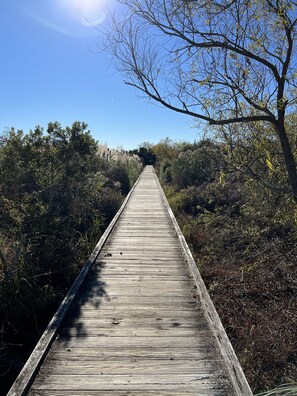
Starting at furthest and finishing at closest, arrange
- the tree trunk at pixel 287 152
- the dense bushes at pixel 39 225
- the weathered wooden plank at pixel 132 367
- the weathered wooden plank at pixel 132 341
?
the dense bushes at pixel 39 225 < the tree trunk at pixel 287 152 < the weathered wooden plank at pixel 132 341 < the weathered wooden plank at pixel 132 367

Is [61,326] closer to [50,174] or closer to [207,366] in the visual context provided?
[207,366]

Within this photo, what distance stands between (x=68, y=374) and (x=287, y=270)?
409 centimetres

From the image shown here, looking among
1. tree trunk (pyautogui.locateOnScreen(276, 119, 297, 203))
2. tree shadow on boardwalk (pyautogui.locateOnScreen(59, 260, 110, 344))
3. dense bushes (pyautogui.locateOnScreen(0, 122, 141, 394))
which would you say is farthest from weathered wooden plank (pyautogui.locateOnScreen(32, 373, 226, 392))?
tree trunk (pyautogui.locateOnScreen(276, 119, 297, 203))

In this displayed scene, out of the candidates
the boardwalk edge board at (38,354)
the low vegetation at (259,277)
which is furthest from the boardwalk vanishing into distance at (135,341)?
the low vegetation at (259,277)

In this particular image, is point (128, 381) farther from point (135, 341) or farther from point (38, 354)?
point (38, 354)

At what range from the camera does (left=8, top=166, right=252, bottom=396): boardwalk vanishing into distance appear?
262cm

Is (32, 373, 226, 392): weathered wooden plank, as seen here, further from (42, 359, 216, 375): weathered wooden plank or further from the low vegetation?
the low vegetation

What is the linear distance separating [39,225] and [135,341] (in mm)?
3850

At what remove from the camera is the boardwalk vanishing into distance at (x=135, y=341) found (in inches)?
103

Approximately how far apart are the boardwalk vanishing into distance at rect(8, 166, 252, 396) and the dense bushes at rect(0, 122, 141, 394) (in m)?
0.63

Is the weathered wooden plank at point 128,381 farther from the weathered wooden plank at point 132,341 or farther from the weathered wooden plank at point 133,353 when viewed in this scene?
the weathered wooden plank at point 132,341

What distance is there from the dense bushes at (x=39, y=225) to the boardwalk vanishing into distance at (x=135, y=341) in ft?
2.06

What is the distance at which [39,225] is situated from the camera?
253 inches

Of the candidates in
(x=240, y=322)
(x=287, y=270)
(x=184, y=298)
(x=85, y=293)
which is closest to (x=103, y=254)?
(x=85, y=293)
